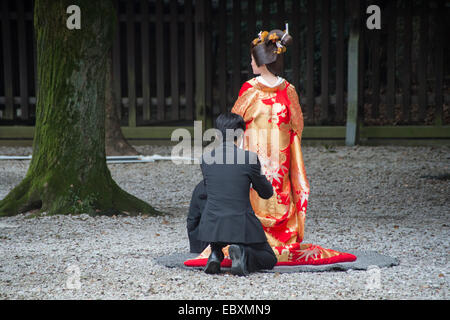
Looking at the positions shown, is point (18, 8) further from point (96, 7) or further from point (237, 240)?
point (237, 240)

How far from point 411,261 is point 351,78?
252 inches

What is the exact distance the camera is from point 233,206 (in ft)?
14.2

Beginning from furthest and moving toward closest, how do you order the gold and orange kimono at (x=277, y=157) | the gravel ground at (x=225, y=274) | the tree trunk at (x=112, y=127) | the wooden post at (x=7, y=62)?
the wooden post at (x=7, y=62) → the tree trunk at (x=112, y=127) → the gold and orange kimono at (x=277, y=157) → the gravel ground at (x=225, y=274)

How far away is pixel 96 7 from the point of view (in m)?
6.27

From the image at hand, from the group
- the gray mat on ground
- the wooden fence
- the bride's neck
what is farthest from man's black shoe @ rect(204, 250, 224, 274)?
the wooden fence

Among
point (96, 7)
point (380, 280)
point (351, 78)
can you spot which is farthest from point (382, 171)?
point (380, 280)

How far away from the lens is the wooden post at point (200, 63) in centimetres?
1097

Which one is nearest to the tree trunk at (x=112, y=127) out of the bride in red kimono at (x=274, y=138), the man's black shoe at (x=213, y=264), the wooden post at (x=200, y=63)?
the wooden post at (x=200, y=63)

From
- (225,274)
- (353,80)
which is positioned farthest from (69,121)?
(353,80)

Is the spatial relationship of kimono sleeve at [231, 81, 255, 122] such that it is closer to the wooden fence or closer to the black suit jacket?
the black suit jacket

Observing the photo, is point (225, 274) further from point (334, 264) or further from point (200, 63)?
point (200, 63)

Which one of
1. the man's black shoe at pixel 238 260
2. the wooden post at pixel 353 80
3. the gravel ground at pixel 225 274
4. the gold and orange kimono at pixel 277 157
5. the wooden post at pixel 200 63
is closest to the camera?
the gravel ground at pixel 225 274

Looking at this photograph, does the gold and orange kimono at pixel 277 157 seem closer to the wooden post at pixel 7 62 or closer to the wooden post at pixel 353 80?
the wooden post at pixel 353 80

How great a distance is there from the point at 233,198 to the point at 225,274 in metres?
0.45
